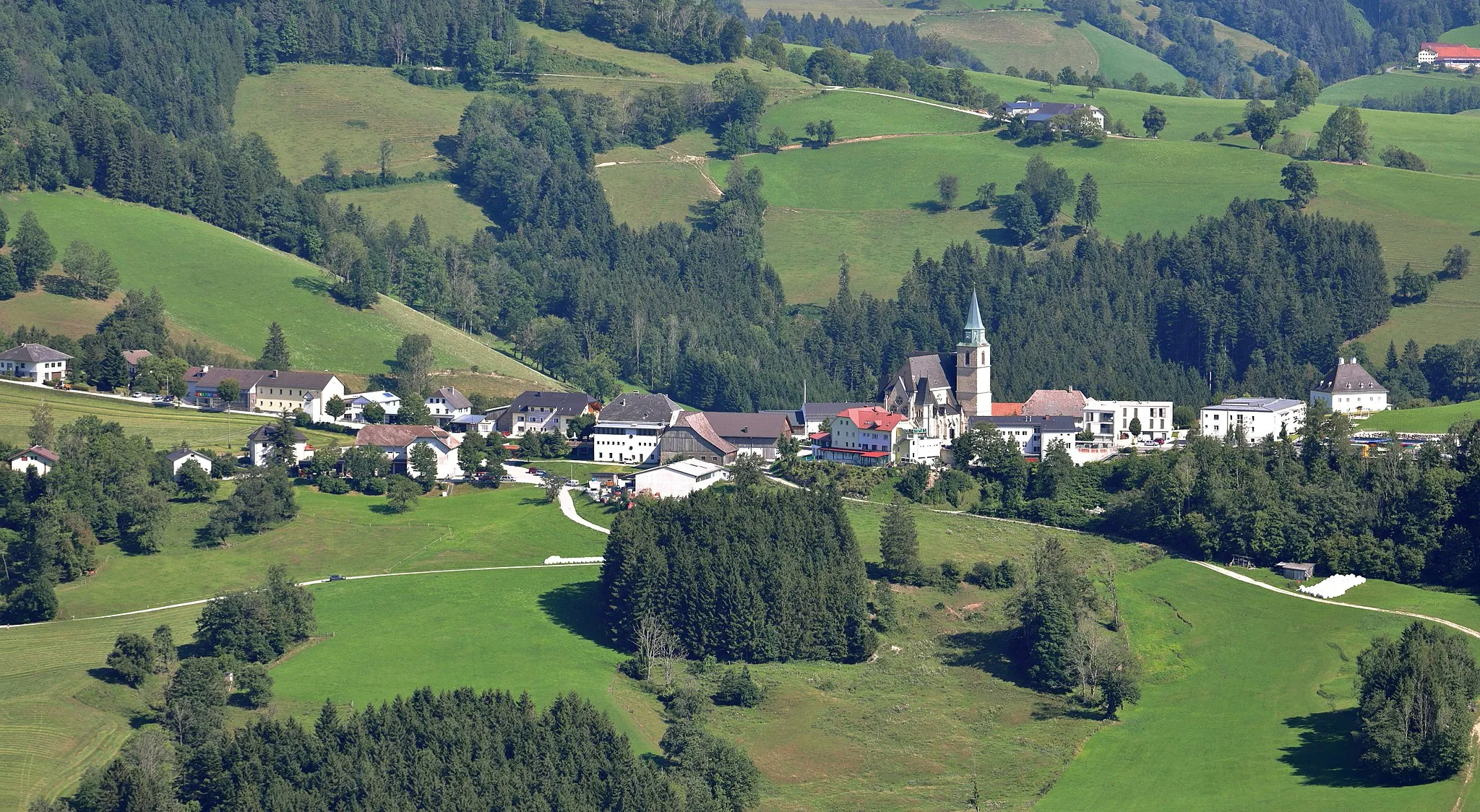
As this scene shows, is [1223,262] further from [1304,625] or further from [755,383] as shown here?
[1304,625]

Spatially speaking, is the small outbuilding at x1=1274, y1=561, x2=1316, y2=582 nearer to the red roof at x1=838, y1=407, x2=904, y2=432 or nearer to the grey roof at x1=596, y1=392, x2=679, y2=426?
the red roof at x1=838, y1=407, x2=904, y2=432

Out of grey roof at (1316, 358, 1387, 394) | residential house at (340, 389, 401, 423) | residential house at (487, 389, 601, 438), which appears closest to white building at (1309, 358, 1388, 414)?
grey roof at (1316, 358, 1387, 394)

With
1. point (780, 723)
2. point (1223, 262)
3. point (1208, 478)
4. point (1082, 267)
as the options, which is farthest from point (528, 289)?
point (780, 723)

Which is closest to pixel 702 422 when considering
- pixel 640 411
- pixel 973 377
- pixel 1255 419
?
pixel 640 411

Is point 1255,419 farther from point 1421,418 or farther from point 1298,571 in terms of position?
point 1298,571

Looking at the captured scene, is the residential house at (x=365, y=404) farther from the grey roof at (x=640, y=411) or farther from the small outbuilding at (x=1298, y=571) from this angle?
the small outbuilding at (x=1298, y=571)

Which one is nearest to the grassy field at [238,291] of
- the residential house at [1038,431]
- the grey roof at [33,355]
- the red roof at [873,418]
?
the grey roof at [33,355]
